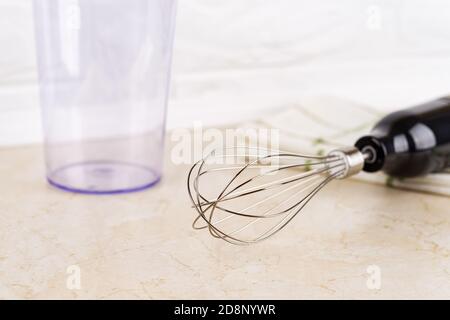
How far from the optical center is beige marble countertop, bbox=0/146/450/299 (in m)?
0.53

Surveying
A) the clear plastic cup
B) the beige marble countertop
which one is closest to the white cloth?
the beige marble countertop

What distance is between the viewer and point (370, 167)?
718 mm

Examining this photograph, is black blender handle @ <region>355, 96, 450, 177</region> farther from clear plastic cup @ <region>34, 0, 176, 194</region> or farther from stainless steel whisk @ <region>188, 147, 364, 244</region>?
clear plastic cup @ <region>34, 0, 176, 194</region>

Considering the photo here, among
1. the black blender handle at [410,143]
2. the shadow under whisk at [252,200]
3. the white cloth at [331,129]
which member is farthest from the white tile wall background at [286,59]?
the black blender handle at [410,143]

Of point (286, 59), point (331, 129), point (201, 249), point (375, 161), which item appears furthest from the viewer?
point (286, 59)

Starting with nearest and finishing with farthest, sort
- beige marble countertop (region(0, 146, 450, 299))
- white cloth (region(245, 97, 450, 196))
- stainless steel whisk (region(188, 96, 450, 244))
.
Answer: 1. beige marble countertop (region(0, 146, 450, 299))
2. stainless steel whisk (region(188, 96, 450, 244))
3. white cloth (region(245, 97, 450, 196))

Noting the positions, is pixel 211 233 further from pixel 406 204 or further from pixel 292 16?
pixel 292 16

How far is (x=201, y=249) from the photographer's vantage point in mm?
606

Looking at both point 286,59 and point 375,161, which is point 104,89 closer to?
point 375,161

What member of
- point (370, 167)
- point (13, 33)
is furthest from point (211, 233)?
point (13, 33)

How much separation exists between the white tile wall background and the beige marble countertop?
0.88 ft

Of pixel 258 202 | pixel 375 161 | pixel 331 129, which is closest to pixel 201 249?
pixel 258 202

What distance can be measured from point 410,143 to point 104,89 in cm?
33

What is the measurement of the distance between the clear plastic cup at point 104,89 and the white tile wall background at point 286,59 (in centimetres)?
17
